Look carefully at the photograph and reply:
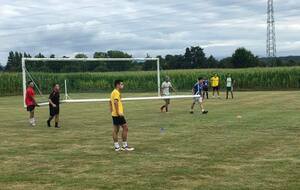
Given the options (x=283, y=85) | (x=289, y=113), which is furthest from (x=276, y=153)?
(x=283, y=85)

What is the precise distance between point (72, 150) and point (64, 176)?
141 inches

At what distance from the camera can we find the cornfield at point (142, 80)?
35188 mm

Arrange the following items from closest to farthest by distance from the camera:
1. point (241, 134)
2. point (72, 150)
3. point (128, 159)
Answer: point (128, 159) < point (72, 150) < point (241, 134)

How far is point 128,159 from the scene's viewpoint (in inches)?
503

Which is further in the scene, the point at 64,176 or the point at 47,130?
the point at 47,130

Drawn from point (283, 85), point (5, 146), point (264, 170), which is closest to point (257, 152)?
point (264, 170)

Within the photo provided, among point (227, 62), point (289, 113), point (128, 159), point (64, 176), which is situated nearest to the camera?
point (64, 176)

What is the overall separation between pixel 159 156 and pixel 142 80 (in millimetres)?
32261

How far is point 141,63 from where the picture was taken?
38938 millimetres

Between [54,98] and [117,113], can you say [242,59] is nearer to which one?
[54,98]

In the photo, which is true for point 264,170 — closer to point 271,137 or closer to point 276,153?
point 276,153

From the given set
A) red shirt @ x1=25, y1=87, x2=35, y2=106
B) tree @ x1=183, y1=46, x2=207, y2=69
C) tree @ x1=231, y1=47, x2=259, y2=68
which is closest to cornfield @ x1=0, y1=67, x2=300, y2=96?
red shirt @ x1=25, y1=87, x2=35, y2=106

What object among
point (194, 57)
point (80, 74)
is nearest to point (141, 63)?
point (80, 74)

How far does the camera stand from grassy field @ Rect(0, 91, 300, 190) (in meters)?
10.1
